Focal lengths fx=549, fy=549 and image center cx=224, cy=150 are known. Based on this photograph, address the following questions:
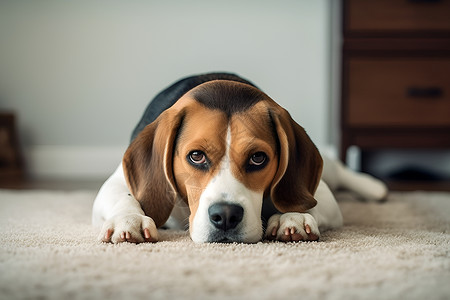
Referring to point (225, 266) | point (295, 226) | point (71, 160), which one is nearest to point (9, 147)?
point (71, 160)

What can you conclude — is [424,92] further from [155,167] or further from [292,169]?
[155,167]

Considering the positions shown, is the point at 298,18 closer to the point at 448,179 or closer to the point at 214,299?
the point at 448,179

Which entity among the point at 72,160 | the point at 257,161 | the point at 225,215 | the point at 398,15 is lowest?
the point at 72,160

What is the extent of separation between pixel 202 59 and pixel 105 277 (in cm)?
348

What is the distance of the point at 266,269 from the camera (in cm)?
137

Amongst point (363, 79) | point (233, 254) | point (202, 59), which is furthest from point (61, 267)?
point (202, 59)

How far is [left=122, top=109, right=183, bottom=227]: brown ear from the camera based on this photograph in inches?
72.4

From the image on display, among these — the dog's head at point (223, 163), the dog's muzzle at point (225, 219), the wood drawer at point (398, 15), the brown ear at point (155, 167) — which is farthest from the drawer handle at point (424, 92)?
the dog's muzzle at point (225, 219)

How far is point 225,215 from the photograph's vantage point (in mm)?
1603

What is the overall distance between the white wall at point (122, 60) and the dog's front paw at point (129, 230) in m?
2.95

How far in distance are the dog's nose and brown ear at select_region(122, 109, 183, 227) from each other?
0.27 meters

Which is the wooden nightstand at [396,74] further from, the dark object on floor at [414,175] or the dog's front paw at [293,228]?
the dog's front paw at [293,228]

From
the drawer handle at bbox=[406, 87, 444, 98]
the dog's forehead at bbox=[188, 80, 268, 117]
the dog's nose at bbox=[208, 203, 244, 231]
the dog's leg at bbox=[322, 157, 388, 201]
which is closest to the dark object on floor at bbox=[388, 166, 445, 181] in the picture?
the drawer handle at bbox=[406, 87, 444, 98]

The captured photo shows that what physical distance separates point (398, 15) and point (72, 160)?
2.87 meters
